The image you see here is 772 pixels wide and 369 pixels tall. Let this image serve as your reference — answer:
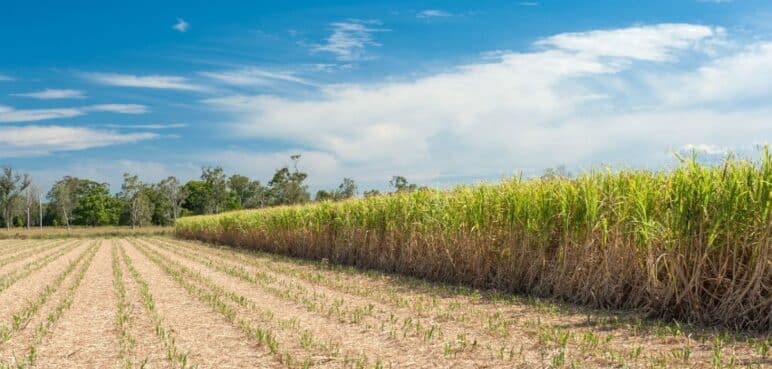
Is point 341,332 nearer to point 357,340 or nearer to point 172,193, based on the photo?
point 357,340

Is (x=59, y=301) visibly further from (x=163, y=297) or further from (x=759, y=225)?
(x=759, y=225)

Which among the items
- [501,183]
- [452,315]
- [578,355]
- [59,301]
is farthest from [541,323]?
[59,301]

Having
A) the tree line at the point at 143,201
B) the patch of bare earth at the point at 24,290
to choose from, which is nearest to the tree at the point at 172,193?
the tree line at the point at 143,201

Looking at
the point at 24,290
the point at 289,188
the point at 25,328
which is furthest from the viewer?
the point at 289,188

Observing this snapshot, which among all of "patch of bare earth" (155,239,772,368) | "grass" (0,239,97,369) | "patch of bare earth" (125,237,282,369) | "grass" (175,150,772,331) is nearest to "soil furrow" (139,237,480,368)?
"patch of bare earth" (155,239,772,368)

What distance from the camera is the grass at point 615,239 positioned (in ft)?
26.3

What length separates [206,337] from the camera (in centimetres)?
822

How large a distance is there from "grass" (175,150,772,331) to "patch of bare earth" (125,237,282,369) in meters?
5.64

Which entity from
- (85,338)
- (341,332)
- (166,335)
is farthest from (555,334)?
(85,338)

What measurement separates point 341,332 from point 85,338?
3571 mm

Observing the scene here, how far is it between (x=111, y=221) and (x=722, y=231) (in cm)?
11439

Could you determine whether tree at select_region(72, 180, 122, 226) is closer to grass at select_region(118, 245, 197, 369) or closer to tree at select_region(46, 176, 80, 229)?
tree at select_region(46, 176, 80, 229)

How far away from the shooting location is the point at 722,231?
8.18 m

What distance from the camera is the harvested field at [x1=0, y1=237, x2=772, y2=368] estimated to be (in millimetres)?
6734
